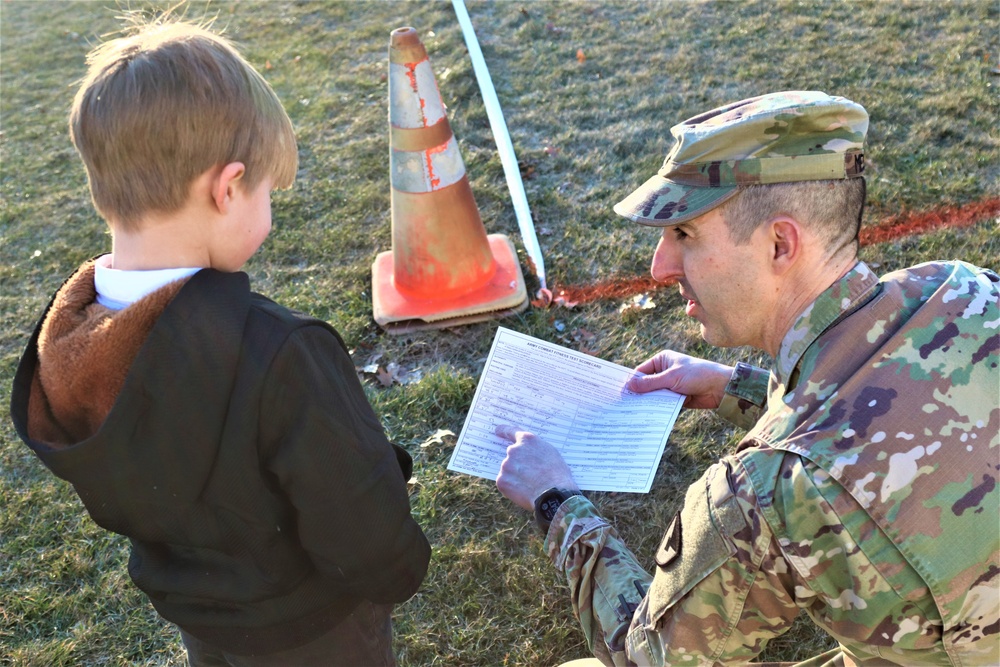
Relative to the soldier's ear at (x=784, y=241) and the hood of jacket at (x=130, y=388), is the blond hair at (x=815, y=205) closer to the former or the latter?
the soldier's ear at (x=784, y=241)

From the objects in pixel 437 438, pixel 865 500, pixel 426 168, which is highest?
pixel 865 500

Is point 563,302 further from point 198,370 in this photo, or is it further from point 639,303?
point 198,370

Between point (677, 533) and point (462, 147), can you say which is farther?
point (462, 147)

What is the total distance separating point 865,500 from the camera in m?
1.41

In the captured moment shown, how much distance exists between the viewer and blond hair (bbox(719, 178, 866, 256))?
1.71m

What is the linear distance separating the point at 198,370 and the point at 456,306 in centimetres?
245

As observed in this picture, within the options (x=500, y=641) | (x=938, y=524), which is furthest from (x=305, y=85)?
(x=938, y=524)

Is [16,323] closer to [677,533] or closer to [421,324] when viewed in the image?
[421,324]

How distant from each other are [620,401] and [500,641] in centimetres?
87

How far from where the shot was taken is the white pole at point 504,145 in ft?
13.9

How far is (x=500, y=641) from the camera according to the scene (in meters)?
2.64

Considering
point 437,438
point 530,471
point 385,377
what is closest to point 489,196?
point 385,377

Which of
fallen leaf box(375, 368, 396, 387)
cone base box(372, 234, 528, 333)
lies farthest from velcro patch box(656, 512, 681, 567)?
cone base box(372, 234, 528, 333)

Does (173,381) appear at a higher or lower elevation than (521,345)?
higher
